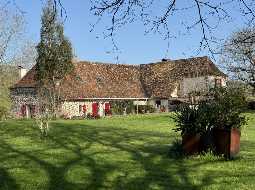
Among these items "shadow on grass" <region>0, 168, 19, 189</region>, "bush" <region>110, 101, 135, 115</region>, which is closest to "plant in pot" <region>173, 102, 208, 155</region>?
"shadow on grass" <region>0, 168, 19, 189</region>

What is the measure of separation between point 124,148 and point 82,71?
38315 mm

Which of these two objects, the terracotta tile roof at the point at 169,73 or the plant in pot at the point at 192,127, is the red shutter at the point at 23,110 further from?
the plant in pot at the point at 192,127

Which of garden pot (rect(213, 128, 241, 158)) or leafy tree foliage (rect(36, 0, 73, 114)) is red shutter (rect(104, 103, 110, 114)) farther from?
garden pot (rect(213, 128, 241, 158))

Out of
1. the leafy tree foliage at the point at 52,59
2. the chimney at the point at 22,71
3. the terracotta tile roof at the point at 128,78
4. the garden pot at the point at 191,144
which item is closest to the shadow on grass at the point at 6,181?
the garden pot at the point at 191,144

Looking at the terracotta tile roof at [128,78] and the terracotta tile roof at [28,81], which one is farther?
the terracotta tile roof at [28,81]

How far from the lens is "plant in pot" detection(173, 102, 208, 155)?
13234mm

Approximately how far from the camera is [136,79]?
59.2m

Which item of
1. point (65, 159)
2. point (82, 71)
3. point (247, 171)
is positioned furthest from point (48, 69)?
point (247, 171)

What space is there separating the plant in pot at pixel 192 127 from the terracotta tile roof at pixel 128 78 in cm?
3497

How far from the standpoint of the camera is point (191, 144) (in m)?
13.2

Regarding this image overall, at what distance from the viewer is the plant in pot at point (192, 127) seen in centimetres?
1323

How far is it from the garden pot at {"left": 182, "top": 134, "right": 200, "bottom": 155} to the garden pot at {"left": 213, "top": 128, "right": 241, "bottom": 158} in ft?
1.89

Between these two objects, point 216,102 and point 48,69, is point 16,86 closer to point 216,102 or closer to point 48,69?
point 48,69

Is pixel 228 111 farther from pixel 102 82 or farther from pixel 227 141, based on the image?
pixel 102 82
